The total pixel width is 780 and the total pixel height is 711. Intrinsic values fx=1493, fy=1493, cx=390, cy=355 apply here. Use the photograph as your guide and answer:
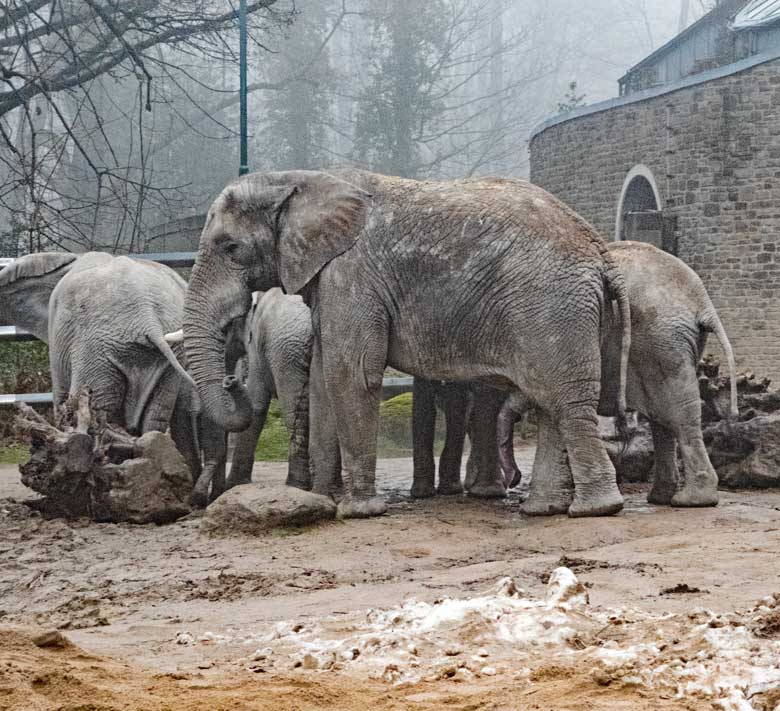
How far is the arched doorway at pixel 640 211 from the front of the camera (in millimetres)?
29766

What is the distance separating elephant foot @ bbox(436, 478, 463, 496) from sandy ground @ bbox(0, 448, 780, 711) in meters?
1.23

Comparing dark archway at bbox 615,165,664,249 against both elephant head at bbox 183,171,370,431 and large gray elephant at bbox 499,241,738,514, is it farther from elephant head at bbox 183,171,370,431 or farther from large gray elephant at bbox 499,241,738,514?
elephant head at bbox 183,171,370,431

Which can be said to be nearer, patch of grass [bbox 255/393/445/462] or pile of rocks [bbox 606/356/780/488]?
pile of rocks [bbox 606/356/780/488]

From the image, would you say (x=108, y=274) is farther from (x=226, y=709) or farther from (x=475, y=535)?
(x=226, y=709)

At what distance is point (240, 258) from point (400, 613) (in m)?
4.71

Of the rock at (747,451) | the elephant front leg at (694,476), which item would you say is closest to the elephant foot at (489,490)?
the elephant front leg at (694,476)

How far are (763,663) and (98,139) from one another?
1884 inches

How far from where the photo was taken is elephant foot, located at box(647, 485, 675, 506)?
1045 cm

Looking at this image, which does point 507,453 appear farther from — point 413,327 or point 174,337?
point 174,337

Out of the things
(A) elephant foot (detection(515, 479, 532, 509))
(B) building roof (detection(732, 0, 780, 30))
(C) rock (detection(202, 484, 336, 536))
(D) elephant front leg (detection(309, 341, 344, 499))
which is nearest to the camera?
(C) rock (detection(202, 484, 336, 536))

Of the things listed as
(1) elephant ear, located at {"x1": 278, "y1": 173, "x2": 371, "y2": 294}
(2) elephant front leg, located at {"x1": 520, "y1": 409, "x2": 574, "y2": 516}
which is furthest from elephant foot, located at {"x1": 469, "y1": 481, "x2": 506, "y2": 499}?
(1) elephant ear, located at {"x1": 278, "y1": 173, "x2": 371, "y2": 294}

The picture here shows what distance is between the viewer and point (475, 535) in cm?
902

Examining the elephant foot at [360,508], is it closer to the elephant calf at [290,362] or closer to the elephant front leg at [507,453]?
the elephant calf at [290,362]

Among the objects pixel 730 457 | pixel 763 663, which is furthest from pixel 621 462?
pixel 763 663
